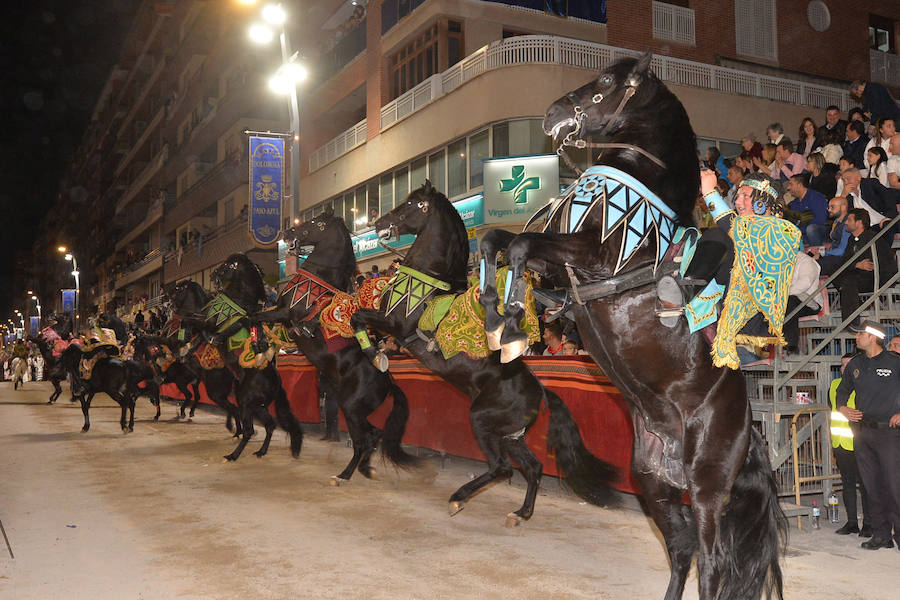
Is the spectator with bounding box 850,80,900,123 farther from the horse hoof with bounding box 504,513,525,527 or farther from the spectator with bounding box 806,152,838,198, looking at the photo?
the horse hoof with bounding box 504,513,525,527

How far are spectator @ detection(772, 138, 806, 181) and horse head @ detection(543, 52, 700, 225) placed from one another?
834 centimetres

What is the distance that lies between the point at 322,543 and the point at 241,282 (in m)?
6.54

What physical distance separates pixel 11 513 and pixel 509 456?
4.81m

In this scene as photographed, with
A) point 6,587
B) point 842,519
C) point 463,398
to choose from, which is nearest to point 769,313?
point 842,519

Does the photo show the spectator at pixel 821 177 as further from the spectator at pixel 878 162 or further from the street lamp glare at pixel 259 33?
the street lamp glare at pixel 259 33

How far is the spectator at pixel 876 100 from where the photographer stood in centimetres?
1209

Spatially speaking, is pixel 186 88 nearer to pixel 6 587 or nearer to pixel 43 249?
pixel 6 587

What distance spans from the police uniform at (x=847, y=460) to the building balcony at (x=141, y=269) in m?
47.8

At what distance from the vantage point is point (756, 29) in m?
23.7

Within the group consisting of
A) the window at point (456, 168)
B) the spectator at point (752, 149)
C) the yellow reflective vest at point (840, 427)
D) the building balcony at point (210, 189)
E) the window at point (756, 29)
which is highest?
the window at point (756, 29)

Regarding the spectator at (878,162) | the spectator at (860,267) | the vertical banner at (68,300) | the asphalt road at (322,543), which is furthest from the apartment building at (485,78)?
the vertical banner at (68,300)

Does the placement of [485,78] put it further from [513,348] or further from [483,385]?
[513,348]

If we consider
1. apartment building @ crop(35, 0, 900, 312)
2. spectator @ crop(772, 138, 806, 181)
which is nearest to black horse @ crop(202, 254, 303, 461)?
apartment building @ crop(35, 0, 900, 312)

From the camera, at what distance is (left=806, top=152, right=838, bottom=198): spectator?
10586 millimetres
